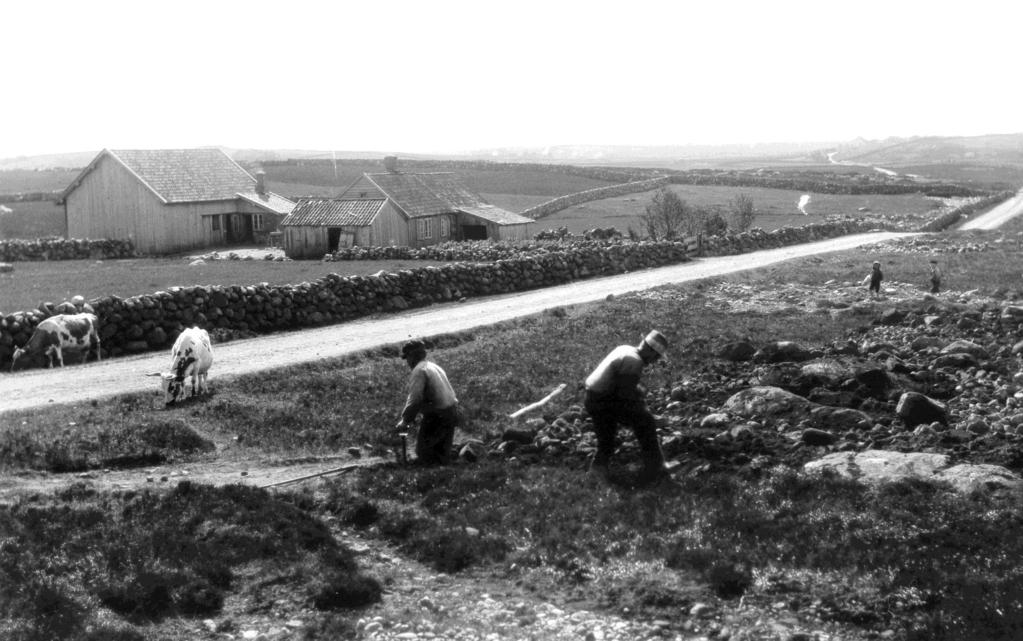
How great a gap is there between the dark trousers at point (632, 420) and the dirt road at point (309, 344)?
1048cm

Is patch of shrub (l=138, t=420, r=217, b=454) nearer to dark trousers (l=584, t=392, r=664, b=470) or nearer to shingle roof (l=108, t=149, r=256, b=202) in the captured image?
dark trousers (l=584, t=392, r=664, b=470)

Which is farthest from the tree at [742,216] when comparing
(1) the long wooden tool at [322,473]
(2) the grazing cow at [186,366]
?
(1) the long wooden tool at [322,473]

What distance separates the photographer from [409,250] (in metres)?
52.9

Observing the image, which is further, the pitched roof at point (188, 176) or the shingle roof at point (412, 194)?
the pitched roof at point (188, 176)

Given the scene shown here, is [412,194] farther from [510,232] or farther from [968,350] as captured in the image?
[968,350]

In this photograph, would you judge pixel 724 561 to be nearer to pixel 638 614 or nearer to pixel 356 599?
pixel 638 614

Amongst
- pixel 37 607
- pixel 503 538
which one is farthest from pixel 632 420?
pixel 37 607

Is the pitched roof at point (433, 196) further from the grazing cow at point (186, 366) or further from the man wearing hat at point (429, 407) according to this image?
the man wearing hat at point (429, 407)

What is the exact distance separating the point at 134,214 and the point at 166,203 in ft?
9.25

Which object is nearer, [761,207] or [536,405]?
[536,405]

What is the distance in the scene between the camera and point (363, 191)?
2464 inches

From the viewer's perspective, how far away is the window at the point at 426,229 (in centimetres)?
6300

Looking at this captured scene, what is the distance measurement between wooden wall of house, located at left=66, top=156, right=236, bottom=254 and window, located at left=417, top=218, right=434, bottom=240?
1514cm

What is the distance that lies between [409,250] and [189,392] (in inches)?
1291
